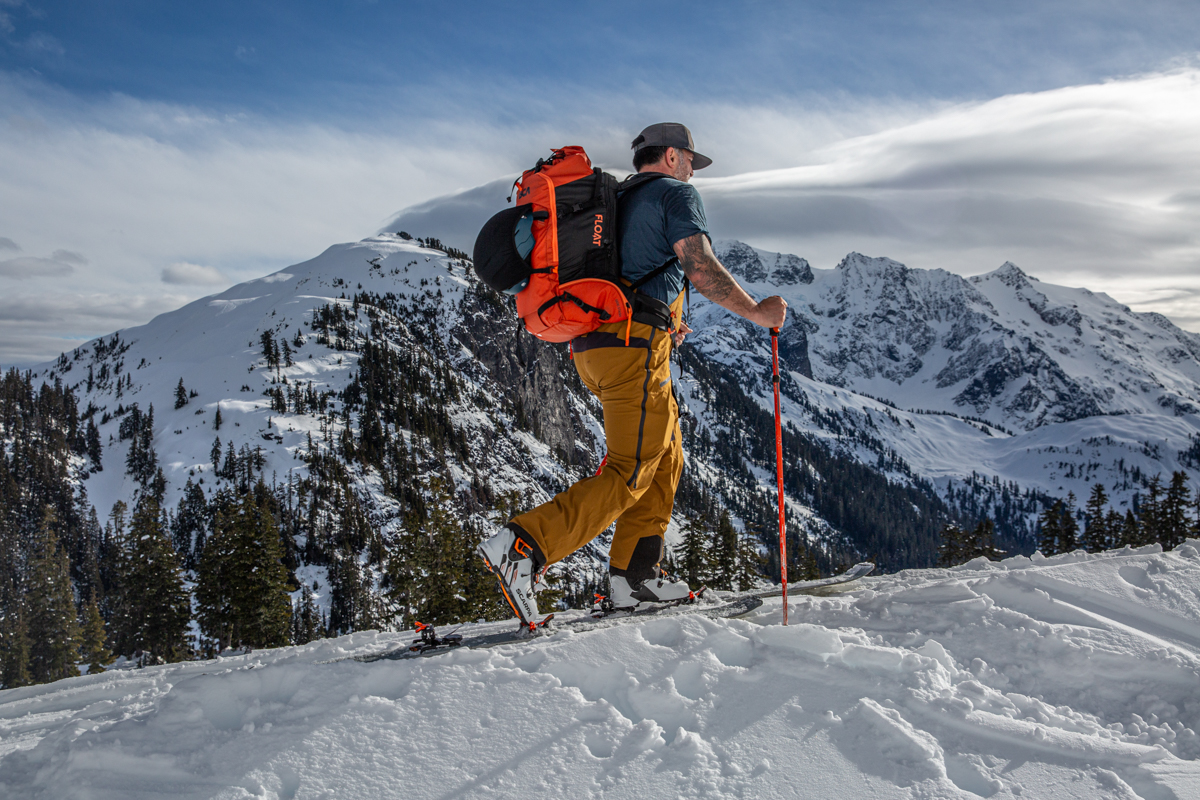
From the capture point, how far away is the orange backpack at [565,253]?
14.6ft

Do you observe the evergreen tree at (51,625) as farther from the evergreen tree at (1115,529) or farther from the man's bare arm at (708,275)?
the evergreen tree at (1115,529)

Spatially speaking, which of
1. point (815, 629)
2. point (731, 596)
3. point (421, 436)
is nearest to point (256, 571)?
point (731, 596)

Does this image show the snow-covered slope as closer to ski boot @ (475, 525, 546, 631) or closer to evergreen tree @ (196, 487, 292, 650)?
evergreen tree @ (196, 487, 292, 650)

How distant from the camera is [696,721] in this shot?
2.93m

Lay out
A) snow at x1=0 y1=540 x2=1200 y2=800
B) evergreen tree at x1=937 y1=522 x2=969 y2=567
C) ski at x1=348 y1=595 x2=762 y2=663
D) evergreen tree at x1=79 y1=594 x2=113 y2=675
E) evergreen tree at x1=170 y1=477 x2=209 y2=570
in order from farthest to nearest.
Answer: evergreen tree at x1=170 y1=477 x2=209 y2=570, evergreen tree at x1=79 y1=594 x2=113 y2=675, evergreen tree at x1=937 y1=522 x2=969 y2=567, ski at x1=348 y1=595 x2=762 y2=663, snow at x1=0 y1=540 x2=1200 y2=800

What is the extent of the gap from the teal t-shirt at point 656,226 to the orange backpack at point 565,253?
0.09 m

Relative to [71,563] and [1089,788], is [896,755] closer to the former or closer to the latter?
[1089,788]

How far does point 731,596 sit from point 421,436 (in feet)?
504

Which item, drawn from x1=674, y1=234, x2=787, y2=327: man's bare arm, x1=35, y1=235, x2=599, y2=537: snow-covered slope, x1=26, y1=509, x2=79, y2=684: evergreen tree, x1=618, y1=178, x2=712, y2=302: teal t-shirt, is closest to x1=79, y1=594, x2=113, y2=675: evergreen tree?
x1=26, y1=509, x2=79, y2=684: evergreen tree

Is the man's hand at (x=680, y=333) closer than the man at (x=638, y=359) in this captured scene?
No

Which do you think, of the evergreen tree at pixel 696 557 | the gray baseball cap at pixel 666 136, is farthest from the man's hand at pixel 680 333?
the evergreen tree at pixel 696 557

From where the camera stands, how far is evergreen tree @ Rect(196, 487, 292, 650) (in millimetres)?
27438

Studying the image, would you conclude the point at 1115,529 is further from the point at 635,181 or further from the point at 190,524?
the point at 190,524

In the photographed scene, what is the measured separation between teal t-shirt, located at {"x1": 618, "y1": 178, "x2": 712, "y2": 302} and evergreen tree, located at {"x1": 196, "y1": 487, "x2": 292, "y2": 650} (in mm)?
26665
